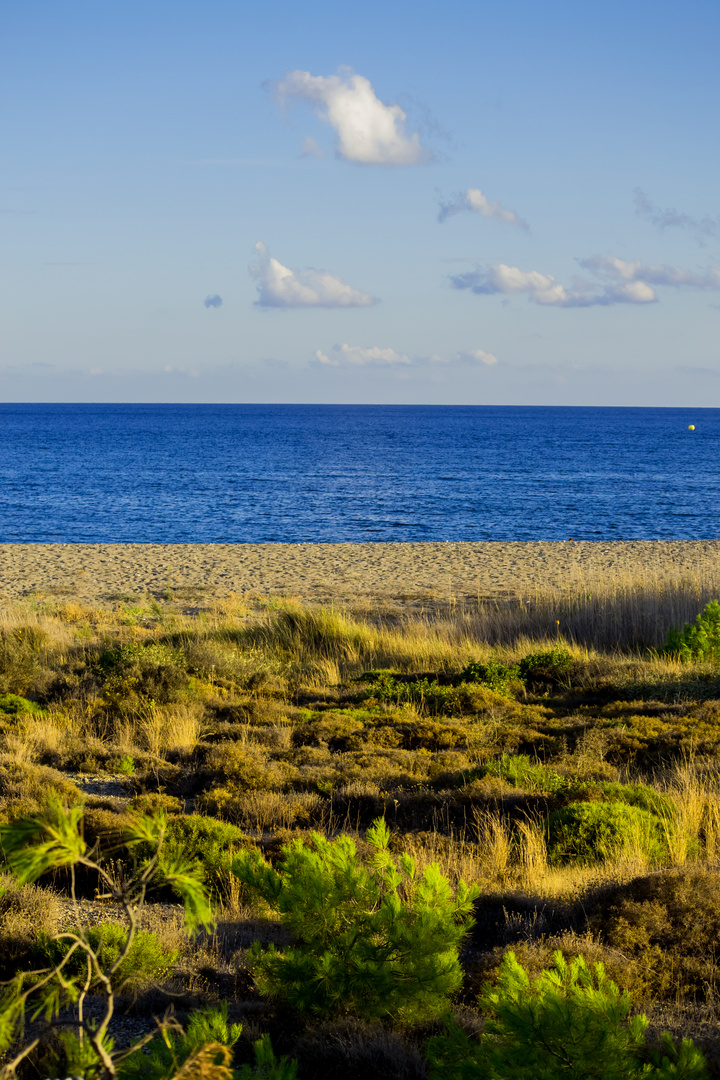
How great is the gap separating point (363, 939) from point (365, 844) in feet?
9.44

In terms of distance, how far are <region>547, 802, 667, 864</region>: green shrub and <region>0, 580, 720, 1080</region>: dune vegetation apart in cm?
2

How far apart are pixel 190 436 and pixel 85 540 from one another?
97808mm

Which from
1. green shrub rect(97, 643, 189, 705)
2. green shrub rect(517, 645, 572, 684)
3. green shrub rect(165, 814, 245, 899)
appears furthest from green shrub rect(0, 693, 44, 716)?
green shrub rect(517, 645, 572, 684)

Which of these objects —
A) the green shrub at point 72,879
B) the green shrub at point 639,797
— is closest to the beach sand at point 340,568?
the green shrub at point 639,797

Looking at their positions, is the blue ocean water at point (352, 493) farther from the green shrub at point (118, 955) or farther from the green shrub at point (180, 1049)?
the green shrub at point (180, 1049)

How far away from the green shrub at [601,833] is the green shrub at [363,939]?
111 inches

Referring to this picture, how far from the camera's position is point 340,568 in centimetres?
2572

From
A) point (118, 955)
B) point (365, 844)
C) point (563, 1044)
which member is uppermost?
point (563, 1044)

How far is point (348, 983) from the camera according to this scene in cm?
337

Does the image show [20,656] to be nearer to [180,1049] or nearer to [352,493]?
[180,1049]

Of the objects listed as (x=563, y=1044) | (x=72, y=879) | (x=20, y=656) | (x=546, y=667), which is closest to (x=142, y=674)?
(x=20, y=656)

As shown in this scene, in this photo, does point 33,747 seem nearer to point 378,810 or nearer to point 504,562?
point 378,810

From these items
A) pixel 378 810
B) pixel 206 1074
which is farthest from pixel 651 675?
pixel 206 1074

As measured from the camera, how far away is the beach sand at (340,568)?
21.2 meters
